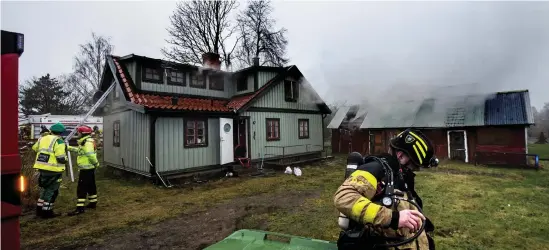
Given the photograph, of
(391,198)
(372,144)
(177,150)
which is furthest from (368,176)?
(372,144)

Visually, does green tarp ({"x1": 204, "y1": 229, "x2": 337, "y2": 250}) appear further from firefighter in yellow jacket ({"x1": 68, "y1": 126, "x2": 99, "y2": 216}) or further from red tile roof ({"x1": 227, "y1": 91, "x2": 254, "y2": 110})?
red tile roof ({"x1": 227, "y1": 91, "x2": 254, "y2": 110})

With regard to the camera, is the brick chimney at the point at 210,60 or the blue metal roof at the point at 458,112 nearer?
the brick chimney at the point at 210,60

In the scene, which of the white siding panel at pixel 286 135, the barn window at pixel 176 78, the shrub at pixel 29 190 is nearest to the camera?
the shrub at pixel 29 190

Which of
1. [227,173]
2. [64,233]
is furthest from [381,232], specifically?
[227,173]

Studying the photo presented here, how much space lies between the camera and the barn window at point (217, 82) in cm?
1351

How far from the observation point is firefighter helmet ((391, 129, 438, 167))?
7.39ft

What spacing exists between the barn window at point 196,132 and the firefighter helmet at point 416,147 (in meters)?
9.39

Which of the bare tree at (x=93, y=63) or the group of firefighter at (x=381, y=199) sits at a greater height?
the bare tree at (x=93, y=63)

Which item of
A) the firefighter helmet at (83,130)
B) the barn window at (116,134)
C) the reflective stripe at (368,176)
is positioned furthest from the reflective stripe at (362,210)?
the barn window at (116,134)

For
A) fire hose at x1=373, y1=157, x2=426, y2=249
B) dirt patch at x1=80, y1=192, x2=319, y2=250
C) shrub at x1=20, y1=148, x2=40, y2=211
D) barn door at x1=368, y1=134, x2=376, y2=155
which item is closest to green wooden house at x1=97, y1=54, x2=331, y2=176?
shrub at x1=20, y1=148, x2=40, y2=211

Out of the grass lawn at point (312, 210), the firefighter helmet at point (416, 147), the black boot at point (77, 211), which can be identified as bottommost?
the grass lawn at point (312, 210)

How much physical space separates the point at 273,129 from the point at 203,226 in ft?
28.7

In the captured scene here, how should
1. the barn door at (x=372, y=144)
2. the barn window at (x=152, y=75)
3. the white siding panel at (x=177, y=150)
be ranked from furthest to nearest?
the barn door at (x=372, y=144), the barn window at (x=152, y=75), the white siding panel at (x=177, y=150)

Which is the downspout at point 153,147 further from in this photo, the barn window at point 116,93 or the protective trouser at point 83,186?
the barn window at point 116,93
